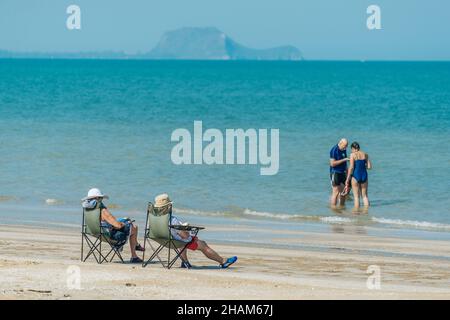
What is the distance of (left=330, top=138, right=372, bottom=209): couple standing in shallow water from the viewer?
19766mm

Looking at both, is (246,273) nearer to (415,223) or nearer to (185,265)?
(185,265)

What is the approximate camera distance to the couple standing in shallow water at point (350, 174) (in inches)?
778

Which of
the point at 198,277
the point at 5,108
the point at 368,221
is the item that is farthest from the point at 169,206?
the point at 5,108

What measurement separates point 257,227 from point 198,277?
599 cm

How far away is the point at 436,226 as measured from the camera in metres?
18.2

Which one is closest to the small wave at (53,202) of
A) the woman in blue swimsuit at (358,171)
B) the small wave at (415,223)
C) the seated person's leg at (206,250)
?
the woman in blue swimsuit at (358,171)

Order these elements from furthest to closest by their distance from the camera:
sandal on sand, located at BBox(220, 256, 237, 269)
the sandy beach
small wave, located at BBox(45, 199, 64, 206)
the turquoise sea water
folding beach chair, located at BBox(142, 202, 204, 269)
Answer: small wave, located at BBox(45, 199, 64, 206)
the turquoise sea water
sandal on sand, located at BBox(220, 256, 237, 269)
folding beach chair, located at BBox(142, 202, 204, 269)
the sandy beach

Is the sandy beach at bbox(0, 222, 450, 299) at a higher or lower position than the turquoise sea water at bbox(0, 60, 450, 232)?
lower

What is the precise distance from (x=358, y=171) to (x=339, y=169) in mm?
533

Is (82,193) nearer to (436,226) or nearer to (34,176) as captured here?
(34,176)
